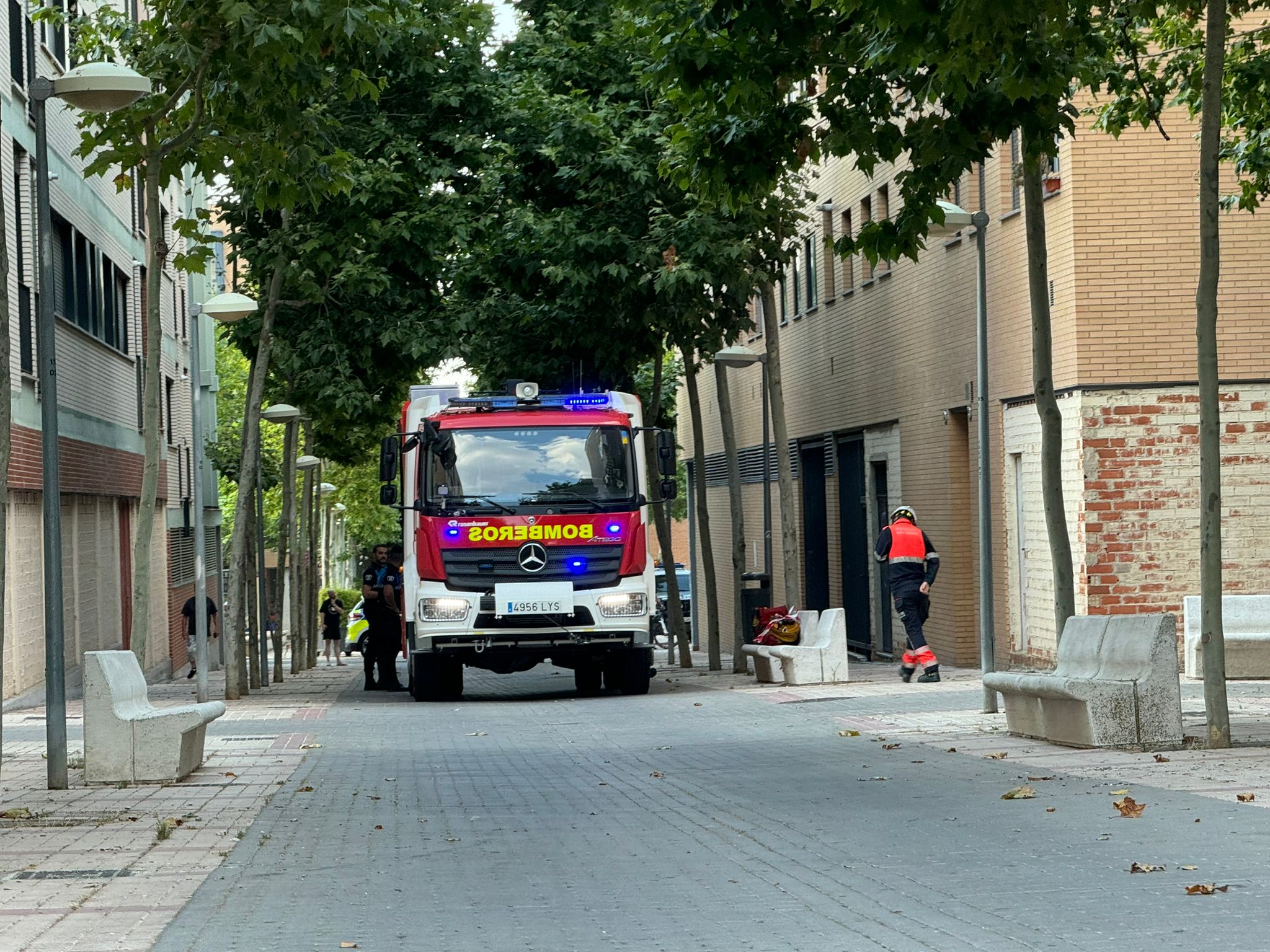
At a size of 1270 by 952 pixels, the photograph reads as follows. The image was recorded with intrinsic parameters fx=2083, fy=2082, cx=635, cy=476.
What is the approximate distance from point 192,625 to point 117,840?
91.4ft

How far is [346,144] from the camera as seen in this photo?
2753 centimetres

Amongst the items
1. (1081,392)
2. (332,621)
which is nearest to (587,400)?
(1081,392)

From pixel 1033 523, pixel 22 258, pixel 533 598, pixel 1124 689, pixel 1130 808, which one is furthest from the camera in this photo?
pixel 22 258

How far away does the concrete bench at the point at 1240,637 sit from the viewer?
19.7 meters

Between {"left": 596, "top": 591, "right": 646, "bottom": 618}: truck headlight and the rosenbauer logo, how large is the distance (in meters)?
0.77

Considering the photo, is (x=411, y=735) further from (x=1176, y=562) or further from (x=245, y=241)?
(x=245, y=241)

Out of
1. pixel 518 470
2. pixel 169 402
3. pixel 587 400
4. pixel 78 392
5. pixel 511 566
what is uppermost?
pixel 169 402

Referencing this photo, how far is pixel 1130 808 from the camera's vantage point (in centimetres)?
981

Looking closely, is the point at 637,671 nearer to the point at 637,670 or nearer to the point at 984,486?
the point at 637,670

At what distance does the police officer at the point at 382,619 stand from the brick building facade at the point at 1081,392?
24.1 ft

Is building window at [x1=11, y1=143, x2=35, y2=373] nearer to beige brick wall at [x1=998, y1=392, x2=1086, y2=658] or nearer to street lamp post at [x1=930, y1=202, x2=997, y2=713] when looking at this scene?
beige brick wall at [x1=998, y1=392, x2=1086, y2=658]

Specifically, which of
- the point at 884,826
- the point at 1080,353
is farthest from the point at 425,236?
the point at 884,826

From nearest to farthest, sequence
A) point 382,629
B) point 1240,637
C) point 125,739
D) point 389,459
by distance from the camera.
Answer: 1. point 125,739
2. point 1240,637
3. point 389,459
4. point 382,629

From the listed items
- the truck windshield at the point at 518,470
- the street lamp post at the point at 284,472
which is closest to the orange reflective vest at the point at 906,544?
the truck windshield at the point at 518,470
